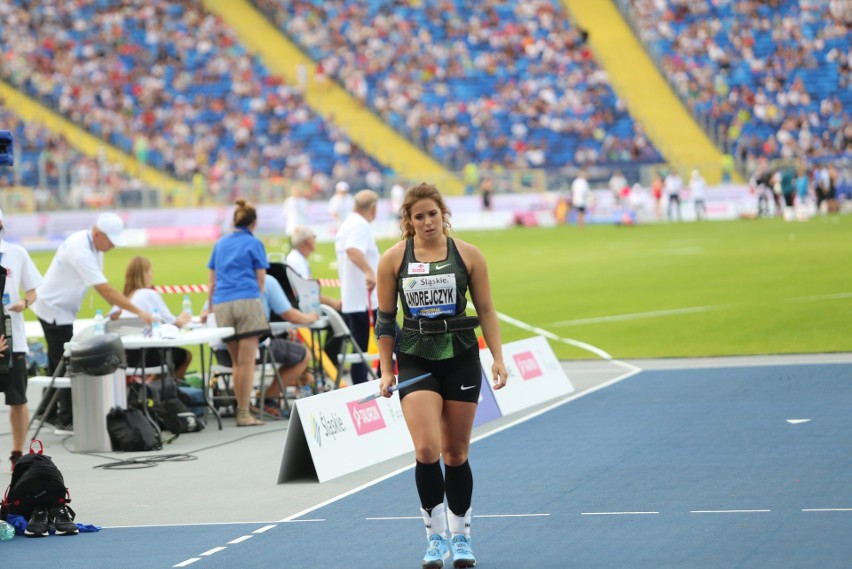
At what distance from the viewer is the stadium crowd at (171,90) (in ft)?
174

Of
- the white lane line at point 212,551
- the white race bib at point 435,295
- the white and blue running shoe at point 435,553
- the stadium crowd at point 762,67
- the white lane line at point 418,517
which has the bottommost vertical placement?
the white lane line at point 418,517

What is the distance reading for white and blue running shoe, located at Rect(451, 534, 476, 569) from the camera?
6910 millimetres

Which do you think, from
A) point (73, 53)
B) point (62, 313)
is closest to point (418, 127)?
point (73, 53)

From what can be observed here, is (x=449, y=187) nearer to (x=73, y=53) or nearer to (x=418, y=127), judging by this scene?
(x=418, y=127)

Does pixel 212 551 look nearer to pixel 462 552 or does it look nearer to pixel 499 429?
pixel 462 552

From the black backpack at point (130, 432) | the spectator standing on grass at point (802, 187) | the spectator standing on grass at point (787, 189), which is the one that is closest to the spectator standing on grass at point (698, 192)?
the spectator standing on grass at point (787, 189)

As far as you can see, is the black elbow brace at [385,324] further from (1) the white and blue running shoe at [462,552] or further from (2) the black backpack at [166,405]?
(2) the black backpack at [166,405]

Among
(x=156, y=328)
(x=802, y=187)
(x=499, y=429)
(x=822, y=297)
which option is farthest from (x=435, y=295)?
(x=802, y=187)

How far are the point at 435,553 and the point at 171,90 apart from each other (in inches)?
2040

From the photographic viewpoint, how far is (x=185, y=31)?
6009 centimetres

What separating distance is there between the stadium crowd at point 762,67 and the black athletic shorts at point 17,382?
4252cm

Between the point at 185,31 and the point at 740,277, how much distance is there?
131ft

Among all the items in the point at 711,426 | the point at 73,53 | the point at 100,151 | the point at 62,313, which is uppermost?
the point at 73,53

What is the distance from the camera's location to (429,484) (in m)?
6.94
